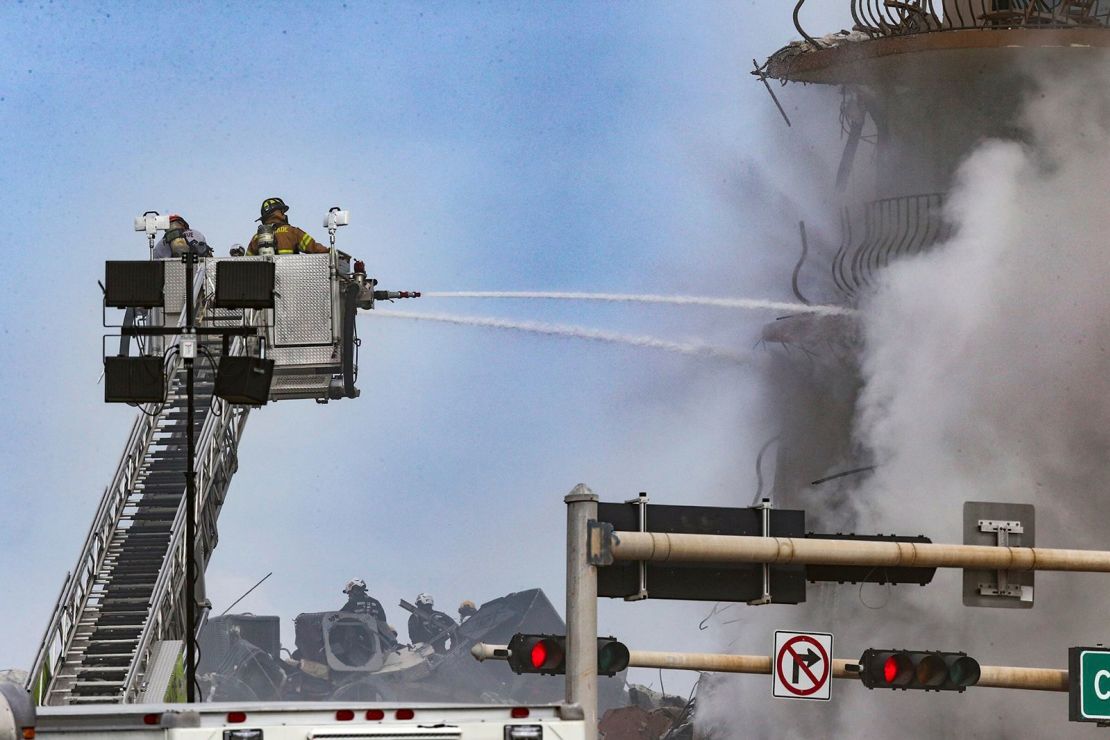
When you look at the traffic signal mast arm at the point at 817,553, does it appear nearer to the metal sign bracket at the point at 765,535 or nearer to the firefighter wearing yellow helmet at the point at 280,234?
the metal sign bracket at the point at 765,535

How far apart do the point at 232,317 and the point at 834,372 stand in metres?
21.0

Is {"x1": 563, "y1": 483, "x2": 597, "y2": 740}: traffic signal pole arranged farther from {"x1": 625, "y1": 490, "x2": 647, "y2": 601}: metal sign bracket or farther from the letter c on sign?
the letter c on sign

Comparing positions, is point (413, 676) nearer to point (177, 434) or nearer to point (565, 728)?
point (177, 434)

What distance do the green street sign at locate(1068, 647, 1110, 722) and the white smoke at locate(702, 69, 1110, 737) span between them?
2193 cm

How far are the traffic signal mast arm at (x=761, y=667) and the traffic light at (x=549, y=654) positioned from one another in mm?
692

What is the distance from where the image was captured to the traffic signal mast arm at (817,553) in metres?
13.8

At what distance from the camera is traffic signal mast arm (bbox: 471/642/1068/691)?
56.2ft

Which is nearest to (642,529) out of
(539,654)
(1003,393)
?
(539,654)

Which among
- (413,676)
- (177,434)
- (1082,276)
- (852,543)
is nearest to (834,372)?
(1082,276)

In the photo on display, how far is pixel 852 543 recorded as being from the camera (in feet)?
48.2

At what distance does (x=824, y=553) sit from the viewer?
14562 mm

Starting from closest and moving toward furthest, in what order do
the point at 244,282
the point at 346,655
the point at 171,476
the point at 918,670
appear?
1. the point at 918,670
2. the point at 244,282
3. the point at 171,476
4. the point at 346,655

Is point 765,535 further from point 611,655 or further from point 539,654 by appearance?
point 611,655

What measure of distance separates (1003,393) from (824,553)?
87.9 feet
